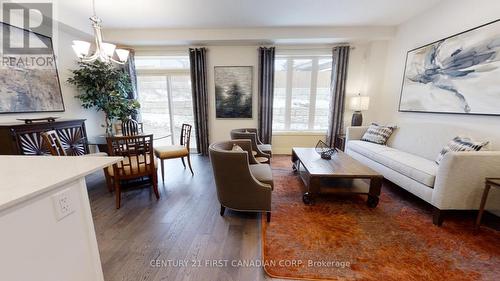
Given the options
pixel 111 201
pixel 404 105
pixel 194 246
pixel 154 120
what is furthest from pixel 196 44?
pixel 404 105

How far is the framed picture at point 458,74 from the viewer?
224cm

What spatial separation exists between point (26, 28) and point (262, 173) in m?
4.02

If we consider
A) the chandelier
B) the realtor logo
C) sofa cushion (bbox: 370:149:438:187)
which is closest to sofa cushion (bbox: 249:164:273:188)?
sofa cushion (bbox: 370:149:438:187)

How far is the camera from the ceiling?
2.87m

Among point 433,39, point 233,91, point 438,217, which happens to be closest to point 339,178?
point 438,217

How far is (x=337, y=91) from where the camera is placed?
169 inches

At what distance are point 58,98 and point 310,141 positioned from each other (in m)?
5.01

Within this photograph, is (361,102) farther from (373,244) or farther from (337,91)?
(373,244)

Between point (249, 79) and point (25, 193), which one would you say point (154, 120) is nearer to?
point (249, 79)

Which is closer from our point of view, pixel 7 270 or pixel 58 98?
pixel 7 270

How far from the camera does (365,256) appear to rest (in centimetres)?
163

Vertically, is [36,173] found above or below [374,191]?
above

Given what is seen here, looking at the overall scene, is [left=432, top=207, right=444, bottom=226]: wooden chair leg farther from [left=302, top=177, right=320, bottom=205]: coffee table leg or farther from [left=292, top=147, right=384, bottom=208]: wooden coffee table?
[left=302, top=177, right=320, bottom=205]: coffee table leg

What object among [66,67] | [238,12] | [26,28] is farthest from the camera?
[66,67]
